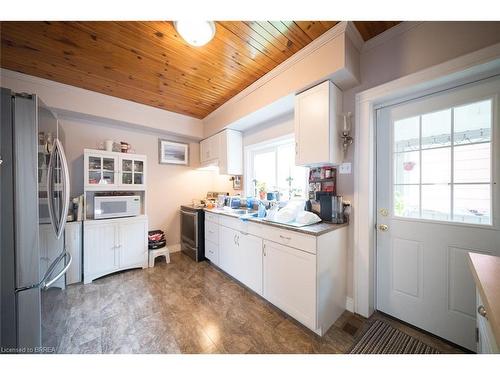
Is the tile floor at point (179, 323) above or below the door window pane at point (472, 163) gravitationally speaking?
below

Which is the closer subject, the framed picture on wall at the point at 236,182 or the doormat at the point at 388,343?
the doormat at the point at 388,343

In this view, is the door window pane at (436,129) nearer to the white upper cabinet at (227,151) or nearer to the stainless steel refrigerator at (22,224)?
the white upper cabinet at (227,151)

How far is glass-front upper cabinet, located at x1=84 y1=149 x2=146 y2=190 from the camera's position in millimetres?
2424

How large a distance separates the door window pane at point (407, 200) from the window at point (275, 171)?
0.90m

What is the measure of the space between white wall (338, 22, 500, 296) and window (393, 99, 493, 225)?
0.37m

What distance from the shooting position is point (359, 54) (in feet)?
5.41

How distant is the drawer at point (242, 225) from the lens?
6.21 ft

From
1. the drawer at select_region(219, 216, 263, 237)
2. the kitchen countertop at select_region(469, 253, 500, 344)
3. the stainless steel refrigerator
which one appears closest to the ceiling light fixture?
the stainless steel refrigerator

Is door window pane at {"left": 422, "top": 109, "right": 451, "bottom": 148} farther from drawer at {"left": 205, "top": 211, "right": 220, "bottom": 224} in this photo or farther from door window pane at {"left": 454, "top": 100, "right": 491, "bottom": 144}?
drawer at {"left": 205, "top": 211, "right": 220, "bottom": 224}

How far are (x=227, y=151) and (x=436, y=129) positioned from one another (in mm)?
2416

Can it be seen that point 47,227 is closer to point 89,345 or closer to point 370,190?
point 89,345

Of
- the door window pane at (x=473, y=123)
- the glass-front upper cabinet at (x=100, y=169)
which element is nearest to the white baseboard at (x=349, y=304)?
the door window pane at (x=473, y=123)

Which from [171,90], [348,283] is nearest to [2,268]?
[171,90]

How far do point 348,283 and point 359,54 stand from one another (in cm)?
217
